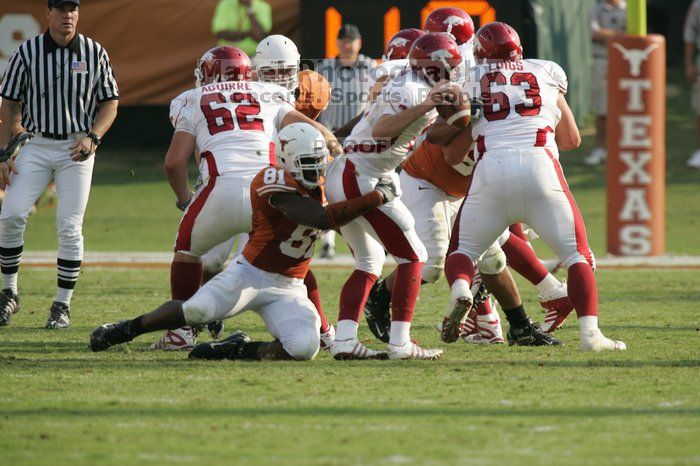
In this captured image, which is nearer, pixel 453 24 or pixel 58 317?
pixel 58 317

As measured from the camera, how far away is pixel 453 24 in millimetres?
7133

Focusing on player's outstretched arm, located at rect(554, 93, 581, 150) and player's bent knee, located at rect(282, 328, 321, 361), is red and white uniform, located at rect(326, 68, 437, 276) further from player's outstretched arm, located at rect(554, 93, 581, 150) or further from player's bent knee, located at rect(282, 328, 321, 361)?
player's outstretched arm, located at rect(554, 93, 581, 150)

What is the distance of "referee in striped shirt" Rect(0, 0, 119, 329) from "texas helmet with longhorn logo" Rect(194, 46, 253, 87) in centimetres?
105

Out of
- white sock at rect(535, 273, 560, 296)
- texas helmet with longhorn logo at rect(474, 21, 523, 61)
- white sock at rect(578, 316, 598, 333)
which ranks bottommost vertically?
white sock at rect(535, 273, 560, 296)

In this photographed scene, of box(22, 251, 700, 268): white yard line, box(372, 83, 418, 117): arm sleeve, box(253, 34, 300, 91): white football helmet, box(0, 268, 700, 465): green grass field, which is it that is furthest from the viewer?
box(22, 251, 700, 268): white yard line

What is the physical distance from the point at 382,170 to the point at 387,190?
349 mm

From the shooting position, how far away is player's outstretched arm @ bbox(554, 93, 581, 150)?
6203 mm

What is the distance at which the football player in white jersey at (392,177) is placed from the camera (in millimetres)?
5730

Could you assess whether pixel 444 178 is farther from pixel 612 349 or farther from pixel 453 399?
pixel 453 399

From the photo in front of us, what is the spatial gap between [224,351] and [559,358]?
158 centimetres

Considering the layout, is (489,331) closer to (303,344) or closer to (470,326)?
(470,326)

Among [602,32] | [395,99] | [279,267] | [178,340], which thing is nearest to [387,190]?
[395,99]

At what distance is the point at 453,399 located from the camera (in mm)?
4766

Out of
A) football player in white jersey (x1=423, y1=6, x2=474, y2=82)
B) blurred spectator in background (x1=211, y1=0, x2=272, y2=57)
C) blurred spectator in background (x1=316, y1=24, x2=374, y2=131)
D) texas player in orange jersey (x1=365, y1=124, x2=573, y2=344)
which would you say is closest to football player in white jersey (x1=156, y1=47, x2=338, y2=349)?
texas player in orange jersey (x1=365, y1=124, x2=573, y2=344)
